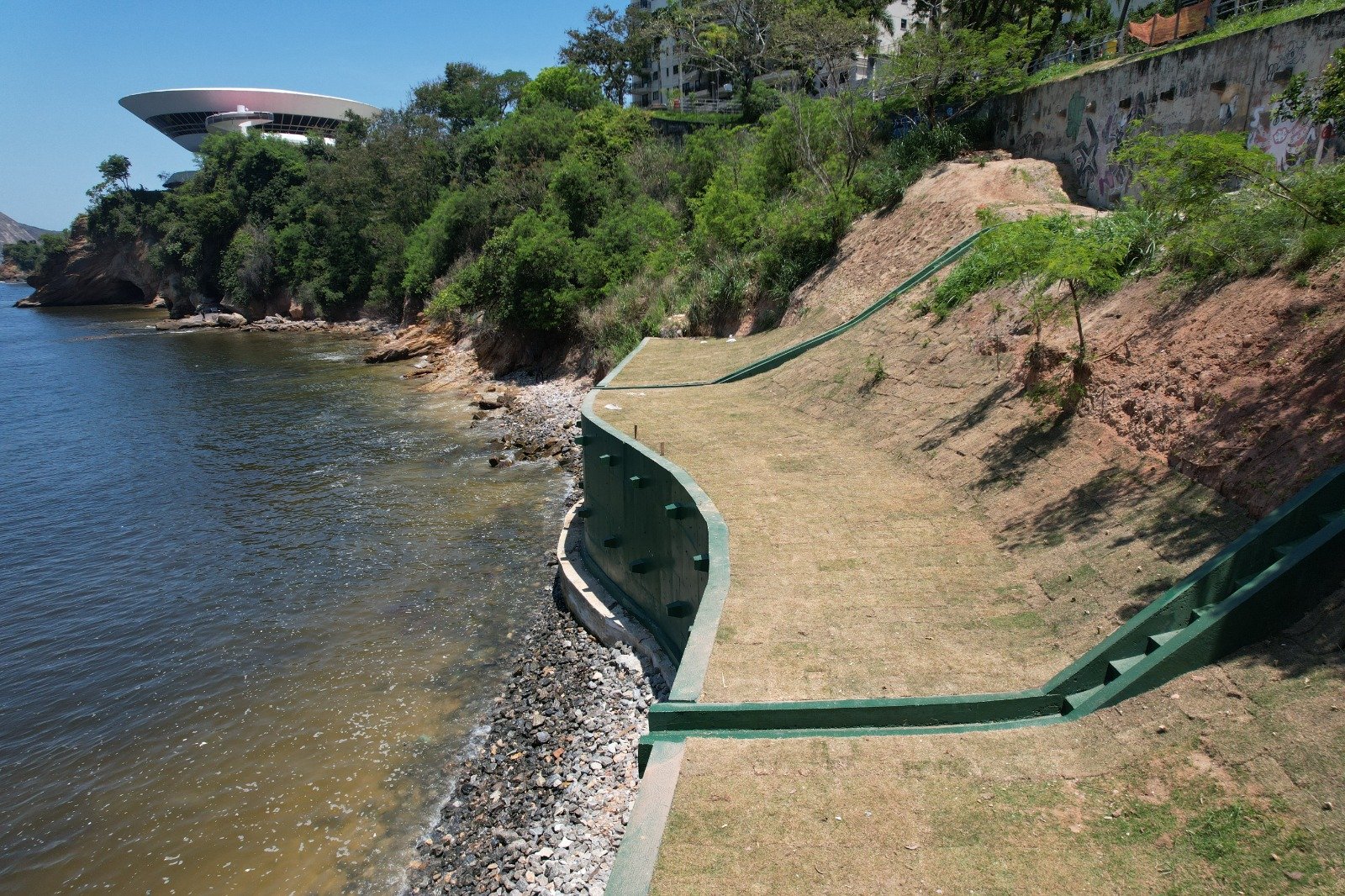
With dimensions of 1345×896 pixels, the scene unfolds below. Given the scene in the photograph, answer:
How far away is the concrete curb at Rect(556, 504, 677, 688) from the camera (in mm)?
10271

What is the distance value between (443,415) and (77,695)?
1589cm

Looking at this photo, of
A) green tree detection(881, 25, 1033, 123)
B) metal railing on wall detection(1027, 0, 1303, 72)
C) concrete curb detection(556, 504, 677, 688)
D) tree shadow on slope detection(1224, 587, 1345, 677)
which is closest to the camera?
tree shadow on slope detection(1224, 587, 1345, 677)

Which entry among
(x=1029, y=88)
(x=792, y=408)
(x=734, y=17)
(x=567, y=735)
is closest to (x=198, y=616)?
(x=567, y=735)

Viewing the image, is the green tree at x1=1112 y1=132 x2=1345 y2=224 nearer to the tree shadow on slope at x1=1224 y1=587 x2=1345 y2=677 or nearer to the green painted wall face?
the tree shadow on slope at x1=1224 y1=587 x2=1345 y2=677

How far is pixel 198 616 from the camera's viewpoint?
550 inches

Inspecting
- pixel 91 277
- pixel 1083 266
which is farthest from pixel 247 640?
pixel 91 277

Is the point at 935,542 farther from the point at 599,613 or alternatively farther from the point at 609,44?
the point at 609,44

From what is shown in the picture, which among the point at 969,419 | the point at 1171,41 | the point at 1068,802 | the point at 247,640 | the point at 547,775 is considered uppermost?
the point at 1171,41

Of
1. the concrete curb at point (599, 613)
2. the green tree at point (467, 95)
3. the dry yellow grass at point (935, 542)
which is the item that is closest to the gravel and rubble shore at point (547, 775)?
the concrete curb at point (599, 613)

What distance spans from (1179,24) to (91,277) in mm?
97095

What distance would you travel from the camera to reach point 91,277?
8156cm

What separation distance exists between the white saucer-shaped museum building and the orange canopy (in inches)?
3440

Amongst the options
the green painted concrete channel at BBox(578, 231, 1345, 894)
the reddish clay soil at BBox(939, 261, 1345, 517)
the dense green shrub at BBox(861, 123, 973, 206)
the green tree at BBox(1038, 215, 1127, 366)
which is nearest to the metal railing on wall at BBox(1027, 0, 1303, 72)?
the dense green shrub at BBox(861, 123, 973, 206)

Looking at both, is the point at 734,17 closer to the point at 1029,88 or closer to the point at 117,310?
the point at 1029,88
